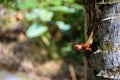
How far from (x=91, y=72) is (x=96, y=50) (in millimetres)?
47

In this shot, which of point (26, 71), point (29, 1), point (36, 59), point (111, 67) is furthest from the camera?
point (36, 59)

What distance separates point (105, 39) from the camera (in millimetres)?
550

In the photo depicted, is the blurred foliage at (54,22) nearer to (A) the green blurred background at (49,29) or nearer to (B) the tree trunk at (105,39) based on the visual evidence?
(A) the green blurred background at (49,29)

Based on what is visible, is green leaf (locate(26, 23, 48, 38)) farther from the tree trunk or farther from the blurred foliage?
the tree trunk

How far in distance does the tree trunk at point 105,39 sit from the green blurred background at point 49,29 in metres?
1.37

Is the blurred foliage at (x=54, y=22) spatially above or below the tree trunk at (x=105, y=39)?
below

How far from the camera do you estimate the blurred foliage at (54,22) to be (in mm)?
1954

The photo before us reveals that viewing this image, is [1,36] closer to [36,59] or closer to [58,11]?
[36,59]

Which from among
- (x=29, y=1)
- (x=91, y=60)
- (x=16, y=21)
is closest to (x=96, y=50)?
(x=91, y=60)

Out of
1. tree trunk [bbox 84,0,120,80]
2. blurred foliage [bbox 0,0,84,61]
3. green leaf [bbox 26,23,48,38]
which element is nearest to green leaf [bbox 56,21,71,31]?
blurred foliage [bbox 0,0,84,61]

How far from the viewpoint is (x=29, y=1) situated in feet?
6.42

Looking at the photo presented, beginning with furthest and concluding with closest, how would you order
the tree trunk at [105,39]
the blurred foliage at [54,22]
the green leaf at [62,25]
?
1. the green leaf at [62,25]
2. the blurred foliage at [54,22]
3. the tree trunk at [105,39]

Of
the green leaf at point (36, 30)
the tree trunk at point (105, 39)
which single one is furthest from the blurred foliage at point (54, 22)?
the tree trunk at point (105, 39)

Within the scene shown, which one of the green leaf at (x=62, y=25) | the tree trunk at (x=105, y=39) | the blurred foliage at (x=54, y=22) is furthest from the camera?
the green leaf at (x=62, y=25)
